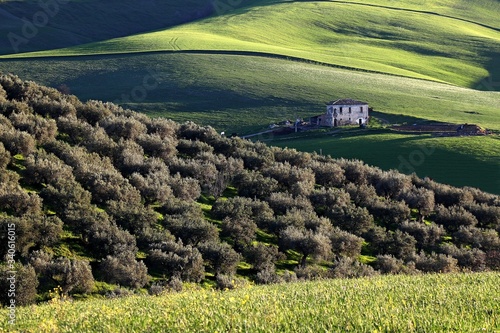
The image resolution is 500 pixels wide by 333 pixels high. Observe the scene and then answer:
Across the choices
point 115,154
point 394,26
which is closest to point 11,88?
point 115,154

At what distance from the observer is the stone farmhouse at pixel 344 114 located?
98125 millimetres

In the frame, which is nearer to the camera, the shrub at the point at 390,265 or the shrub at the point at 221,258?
the shrub at the point at 221,258

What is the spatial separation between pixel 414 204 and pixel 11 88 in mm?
29286

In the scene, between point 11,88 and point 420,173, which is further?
point 420,173

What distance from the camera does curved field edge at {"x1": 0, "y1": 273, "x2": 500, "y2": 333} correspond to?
1230 cm

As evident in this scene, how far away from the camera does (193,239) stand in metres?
33.6

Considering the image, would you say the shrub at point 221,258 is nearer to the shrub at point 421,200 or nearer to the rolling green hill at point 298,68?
the shrub at point 421,200

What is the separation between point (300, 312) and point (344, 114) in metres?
88.1

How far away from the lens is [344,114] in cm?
10019

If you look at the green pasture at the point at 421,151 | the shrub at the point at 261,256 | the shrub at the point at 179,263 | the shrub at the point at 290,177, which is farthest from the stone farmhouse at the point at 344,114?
the shrub at the point at 179,263

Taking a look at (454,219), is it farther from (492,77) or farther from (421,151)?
(492,77)

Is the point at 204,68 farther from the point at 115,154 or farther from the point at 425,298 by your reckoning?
the point at 425,298

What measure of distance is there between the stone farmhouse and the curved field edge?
81.2 metres

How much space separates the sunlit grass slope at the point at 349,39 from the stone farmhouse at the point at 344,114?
35697mm
